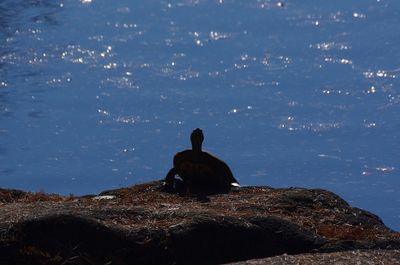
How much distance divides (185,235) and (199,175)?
1.83m

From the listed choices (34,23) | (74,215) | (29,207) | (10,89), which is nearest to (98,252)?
(74,215)

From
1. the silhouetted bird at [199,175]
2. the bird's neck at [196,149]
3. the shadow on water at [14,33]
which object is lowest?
the silhouetted bird at [199,175]

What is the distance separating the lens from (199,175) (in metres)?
8.41

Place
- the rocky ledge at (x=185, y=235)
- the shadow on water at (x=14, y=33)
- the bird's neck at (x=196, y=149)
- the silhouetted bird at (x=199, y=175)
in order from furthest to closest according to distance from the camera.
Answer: the shadow on water at (x=14, y=33), the bird's neck at (x=196, y=149), the silhouetted bird at (x=199, y=175), the rocky ledge at (x=185, y=235)

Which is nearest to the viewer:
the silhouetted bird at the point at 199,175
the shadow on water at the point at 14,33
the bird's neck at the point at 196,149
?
the silhouetted bird at the point at 199,175

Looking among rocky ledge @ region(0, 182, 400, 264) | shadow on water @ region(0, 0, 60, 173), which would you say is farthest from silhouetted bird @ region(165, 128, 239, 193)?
shadow on water @ region(0, 0, 60, 173)

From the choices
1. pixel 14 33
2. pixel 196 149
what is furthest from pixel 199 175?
pixel 14 33

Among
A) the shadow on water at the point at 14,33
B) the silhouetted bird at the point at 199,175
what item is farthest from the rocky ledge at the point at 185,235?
the shadow on water at the point at 14,33

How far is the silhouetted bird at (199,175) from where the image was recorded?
8.32 meters

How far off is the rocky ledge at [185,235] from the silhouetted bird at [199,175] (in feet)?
2.86

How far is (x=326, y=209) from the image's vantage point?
761cm

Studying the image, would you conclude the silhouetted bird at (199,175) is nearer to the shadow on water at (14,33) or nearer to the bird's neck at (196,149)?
the bird's neck at (196,149)

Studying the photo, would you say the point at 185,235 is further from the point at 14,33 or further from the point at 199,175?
the point at 14,33

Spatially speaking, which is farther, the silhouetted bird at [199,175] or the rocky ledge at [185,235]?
the silhouetted bird at [199,175]
